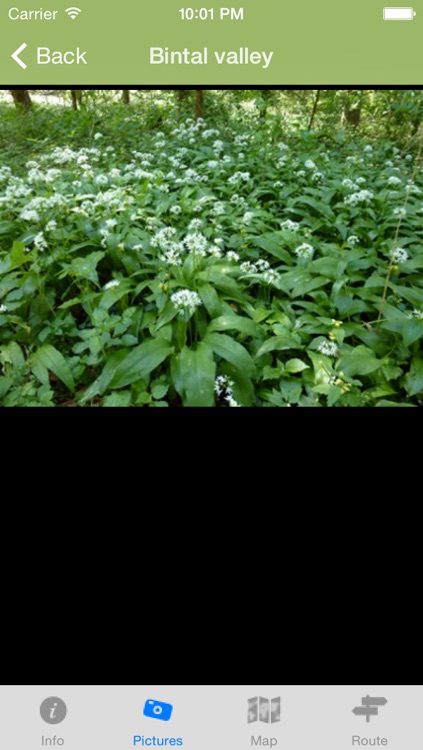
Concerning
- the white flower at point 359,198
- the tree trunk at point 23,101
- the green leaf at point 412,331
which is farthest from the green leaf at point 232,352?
the tree trunk at point 23,101

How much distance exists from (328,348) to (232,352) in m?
0.34

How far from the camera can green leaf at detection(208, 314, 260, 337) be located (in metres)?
1.55

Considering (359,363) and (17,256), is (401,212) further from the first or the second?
(17,256)

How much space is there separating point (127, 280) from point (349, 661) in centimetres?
160

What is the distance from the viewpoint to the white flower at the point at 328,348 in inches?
57.3

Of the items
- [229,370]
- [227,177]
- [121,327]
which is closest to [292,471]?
[229,370]

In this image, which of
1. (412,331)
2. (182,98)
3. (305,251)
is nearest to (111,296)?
(305,251)

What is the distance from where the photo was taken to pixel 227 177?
333cm

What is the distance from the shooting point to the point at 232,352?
1.42m

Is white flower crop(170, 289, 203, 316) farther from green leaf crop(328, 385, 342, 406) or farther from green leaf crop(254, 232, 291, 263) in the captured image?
green leaf crop(254, 232, 291, 263)
